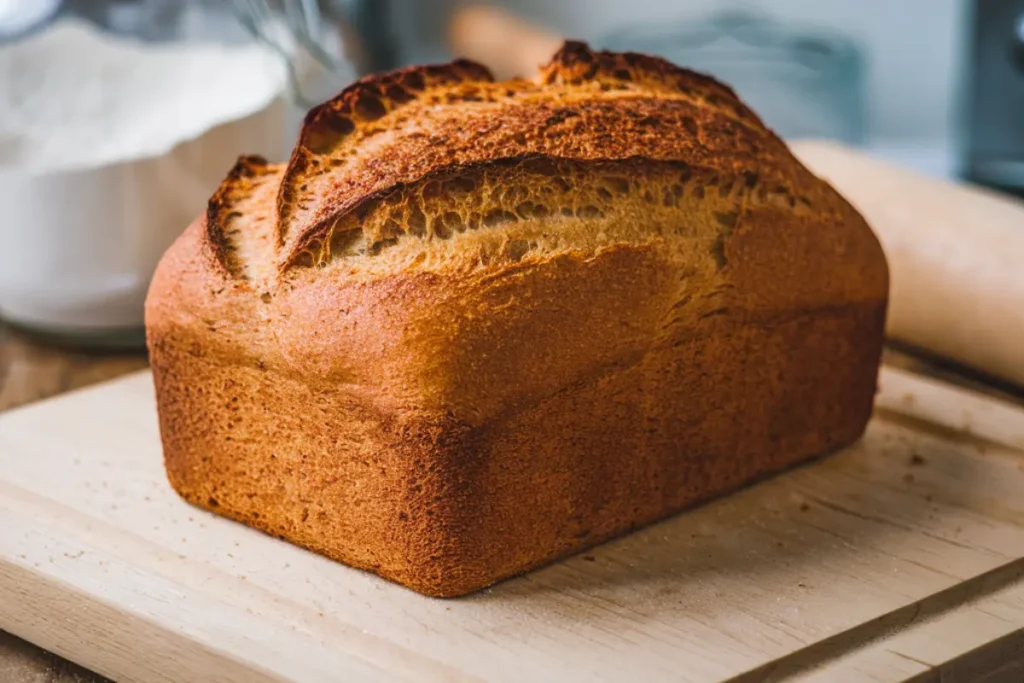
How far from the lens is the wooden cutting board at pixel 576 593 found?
3.76ft

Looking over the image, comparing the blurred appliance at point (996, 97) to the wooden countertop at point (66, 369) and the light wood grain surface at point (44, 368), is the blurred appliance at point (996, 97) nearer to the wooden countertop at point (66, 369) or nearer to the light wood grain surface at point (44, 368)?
the wooden countertop at point (66, 369)

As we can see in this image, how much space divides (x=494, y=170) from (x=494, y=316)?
0.16 metres

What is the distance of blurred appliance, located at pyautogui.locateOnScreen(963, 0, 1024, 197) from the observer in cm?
278

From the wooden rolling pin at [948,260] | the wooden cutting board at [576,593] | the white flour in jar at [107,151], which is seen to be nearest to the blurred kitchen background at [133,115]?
the white flour in jar at [107,151]

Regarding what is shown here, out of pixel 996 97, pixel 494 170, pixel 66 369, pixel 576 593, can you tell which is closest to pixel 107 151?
pixel 66 369

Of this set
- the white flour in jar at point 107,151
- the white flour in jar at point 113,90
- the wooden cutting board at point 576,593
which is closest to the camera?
the wooden cutting board at point 576,593

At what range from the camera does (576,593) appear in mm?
1250

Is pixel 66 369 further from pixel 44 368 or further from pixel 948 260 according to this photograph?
pixel 948 260

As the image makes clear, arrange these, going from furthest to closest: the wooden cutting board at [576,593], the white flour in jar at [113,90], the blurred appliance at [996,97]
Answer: the blurred appliance at [996,97], the white flour in jar at [113,90], the wooden cutting board at [576,593]

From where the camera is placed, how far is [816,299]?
1.45 metres

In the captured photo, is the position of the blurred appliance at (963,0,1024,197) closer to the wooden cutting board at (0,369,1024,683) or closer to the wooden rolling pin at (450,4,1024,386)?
the wooden rolling pin at (450,4,1024,386)

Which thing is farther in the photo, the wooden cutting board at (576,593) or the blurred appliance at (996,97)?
the blurred appliance at (996,97)

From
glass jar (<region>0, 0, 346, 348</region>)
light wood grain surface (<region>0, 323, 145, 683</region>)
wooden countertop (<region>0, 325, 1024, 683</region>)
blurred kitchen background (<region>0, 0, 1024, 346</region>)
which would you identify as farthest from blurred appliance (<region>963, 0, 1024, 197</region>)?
light wood grain surface (<region>0, 323, 145, 683</region>)

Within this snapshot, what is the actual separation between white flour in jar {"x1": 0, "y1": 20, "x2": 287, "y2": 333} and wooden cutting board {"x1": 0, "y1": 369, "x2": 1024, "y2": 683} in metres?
0.41
